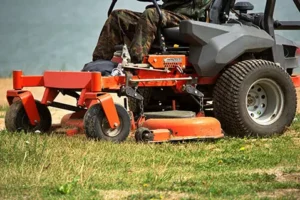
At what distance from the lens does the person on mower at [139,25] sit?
10391 millimetres

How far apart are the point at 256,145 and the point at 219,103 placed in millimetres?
951

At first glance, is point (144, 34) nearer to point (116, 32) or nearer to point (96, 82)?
point (116, 32)

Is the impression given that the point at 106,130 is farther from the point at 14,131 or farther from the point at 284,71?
the point at 284,71

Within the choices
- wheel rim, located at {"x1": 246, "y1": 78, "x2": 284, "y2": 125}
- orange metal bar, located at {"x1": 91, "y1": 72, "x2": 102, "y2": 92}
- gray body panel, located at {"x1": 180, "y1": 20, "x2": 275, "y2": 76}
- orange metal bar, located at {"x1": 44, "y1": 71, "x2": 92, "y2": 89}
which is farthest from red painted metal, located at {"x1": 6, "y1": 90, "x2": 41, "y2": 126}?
wheel rim, located at {"x1": 246, "y1": 78, "x2": 284, "y2": 125}

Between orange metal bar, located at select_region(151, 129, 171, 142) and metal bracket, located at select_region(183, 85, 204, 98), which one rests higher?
metal bracket, located at select_region(183, 85, 204, 98)

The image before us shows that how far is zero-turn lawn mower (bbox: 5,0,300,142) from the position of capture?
9.62 meters

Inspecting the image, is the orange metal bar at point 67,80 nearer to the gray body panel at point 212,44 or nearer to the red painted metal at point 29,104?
the red painted metal at point 29,104

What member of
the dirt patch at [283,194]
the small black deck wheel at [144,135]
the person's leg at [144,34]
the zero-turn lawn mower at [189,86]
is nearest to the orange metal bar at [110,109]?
the zero-turn lawn mower at [189,86]

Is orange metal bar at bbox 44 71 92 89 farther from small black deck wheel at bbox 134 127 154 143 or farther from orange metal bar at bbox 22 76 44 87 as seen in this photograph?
small black deck wheel at bbox 134 127 154 143

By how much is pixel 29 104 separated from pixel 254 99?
275 cm

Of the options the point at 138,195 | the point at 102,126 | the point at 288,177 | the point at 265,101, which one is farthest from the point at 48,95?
the point at 138,195

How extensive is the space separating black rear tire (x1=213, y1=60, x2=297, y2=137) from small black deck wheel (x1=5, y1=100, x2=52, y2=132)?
6.76 ft

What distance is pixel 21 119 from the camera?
1031 centimetres

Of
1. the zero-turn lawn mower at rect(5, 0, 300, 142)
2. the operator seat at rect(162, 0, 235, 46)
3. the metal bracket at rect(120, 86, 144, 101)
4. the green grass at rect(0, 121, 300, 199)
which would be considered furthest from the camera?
the operator seat at rect(162, 0, 235, 46)
